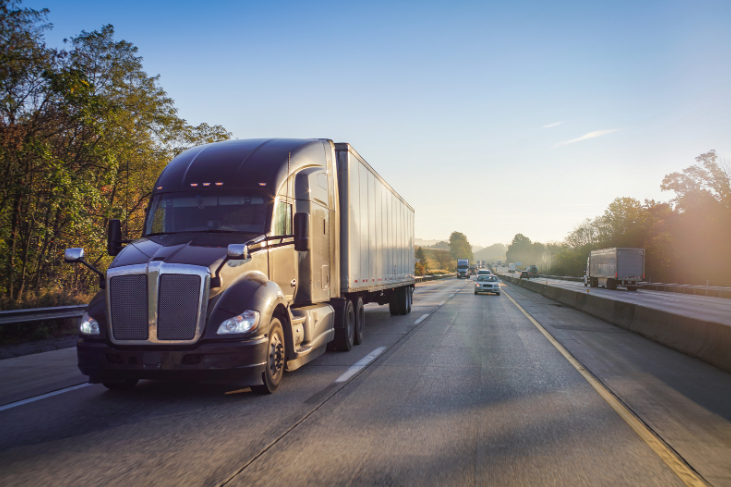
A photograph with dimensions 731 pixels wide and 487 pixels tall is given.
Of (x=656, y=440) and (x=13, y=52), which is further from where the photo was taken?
(x=13, y=52)

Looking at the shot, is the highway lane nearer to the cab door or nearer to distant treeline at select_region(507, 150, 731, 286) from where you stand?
the cab door

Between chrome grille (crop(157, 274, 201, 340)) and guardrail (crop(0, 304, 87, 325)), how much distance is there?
6.73 meters

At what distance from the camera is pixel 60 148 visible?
67.3ft

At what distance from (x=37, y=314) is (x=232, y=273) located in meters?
7.91

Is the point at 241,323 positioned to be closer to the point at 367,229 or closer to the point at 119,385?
the point at 119,385

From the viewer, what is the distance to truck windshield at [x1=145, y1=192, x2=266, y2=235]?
285 inches

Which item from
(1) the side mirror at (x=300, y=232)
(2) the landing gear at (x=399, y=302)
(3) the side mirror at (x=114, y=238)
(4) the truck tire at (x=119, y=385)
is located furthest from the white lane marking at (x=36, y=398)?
(2) the landing gear at (x=399, y=302)

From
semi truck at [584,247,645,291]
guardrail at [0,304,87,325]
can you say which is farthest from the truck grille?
semi truck at [584,247,645,291]

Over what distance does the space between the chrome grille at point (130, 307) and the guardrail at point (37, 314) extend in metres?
6.22

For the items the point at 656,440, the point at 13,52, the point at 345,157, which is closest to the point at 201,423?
the point at 656,440

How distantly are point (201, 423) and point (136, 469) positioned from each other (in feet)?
4.33

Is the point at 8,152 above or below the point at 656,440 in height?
above

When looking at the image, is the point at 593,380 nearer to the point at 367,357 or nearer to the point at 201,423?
the point at 367,357

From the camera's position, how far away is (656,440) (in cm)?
489
